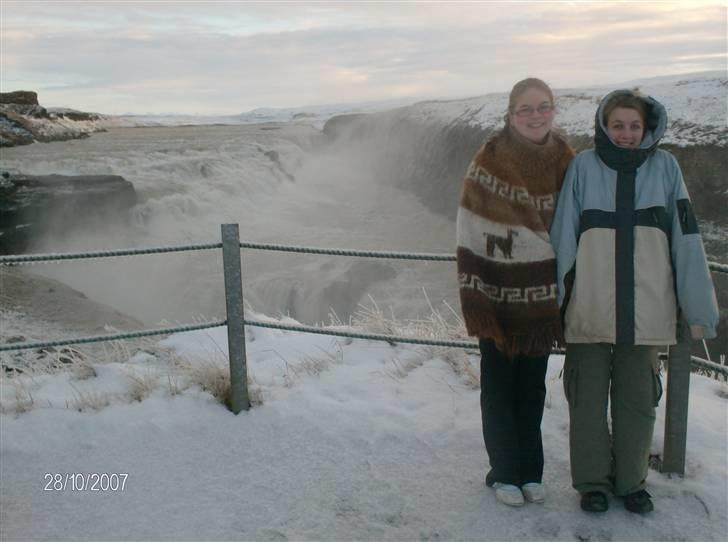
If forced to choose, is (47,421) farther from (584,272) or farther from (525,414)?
(584,272)

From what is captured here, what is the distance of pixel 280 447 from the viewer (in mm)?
4004

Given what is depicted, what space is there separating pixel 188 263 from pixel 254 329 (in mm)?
9374

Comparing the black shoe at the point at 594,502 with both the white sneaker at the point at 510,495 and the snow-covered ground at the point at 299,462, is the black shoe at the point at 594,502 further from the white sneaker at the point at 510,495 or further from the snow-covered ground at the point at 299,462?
the white sneaker at the point at 510,495

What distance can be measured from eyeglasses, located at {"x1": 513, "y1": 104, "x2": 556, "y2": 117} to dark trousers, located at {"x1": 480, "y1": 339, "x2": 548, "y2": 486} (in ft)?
3.39

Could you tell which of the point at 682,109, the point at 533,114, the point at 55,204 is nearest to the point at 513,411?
the point at 533,114

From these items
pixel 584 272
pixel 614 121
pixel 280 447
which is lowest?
pixel 280 447

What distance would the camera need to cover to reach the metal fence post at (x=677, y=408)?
3402 millimetres

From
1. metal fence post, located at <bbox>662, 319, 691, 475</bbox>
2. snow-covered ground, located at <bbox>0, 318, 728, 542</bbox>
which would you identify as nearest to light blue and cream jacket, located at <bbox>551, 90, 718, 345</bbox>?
metal fence post, located at <bbox>662, 319, 691, 475</bbox>

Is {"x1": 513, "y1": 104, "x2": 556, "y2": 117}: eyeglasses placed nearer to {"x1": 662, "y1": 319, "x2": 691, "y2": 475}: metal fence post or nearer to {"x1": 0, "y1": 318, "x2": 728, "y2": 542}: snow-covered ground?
{"x1": 662, "y1": 319, "x2": 691, "y2": 475}: metal fence post

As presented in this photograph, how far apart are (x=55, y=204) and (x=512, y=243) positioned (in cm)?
1504

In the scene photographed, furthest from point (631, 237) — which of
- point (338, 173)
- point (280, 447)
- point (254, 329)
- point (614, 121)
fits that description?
point (338, 173)

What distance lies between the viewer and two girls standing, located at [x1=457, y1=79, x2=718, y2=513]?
119 inches

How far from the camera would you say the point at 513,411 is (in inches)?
132

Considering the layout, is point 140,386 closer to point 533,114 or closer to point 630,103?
point 533,114
